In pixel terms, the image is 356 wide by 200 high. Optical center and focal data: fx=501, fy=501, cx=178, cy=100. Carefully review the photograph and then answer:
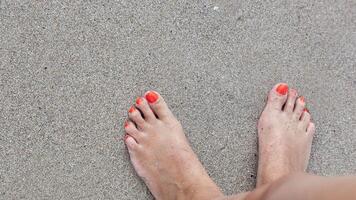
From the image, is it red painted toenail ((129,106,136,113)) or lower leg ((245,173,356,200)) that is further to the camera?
red painted toenail ((129,106,136,113))

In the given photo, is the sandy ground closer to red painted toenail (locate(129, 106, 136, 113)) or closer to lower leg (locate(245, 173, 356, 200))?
red painted toenail (locate(129, 106, 136, 113))

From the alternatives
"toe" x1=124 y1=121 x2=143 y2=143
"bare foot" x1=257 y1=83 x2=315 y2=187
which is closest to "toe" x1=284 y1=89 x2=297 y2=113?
"bare foot" x1=257 y1=83 x2=315 y2=187

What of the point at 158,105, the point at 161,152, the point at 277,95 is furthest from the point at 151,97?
the point at 277,95

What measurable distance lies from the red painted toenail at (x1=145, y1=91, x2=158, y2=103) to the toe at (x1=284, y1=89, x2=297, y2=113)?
1.09 feet

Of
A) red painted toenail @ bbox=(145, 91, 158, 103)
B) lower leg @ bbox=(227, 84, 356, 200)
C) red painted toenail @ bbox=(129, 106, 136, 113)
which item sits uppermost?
red painted toenail @ bbox=(145, 91, 158, 103)

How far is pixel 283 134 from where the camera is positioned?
4.11 ft

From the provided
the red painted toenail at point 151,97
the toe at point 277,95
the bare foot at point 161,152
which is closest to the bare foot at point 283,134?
the toe at point 277,95

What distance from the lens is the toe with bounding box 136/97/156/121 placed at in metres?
1.21

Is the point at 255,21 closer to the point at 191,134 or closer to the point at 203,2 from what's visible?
the point at 203,2

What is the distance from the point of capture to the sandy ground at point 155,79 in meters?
1.17

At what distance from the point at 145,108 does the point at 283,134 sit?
351mm

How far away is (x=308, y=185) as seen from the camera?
0.84 metres

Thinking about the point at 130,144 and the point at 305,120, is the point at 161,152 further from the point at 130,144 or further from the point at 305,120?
the point at 305,120

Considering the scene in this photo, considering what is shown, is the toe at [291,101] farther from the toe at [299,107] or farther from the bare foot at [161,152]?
the bare foot at [161,152]
